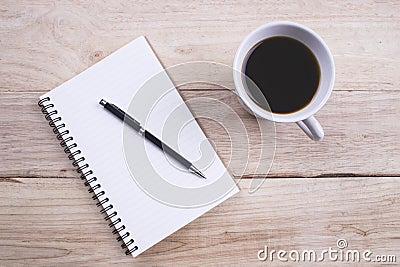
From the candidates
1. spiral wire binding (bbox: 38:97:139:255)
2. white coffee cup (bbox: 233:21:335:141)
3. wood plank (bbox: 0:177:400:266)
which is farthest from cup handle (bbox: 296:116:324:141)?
spiral wire binding (bbox: 38:97:139:255)

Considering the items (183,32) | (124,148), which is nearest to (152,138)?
(124,148)

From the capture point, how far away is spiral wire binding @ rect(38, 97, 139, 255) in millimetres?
767

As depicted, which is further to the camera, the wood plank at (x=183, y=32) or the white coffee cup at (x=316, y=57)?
the wood plank at (x=183, y=32)

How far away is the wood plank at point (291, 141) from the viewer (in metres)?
0.79

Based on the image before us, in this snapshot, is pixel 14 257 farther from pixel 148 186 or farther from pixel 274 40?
pixel 274 40

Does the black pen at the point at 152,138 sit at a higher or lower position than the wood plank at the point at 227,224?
higher

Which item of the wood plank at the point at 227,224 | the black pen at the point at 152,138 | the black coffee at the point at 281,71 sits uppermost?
the black coffee at the point at 281,71

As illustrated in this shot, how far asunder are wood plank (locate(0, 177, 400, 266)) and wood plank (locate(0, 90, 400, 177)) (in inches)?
0.8

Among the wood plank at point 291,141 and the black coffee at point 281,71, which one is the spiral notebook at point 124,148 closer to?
the wood plank at point 291,141

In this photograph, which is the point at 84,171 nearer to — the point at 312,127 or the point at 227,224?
the point at 227,224

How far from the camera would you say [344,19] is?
808 millimetres

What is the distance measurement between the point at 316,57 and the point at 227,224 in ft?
0.93

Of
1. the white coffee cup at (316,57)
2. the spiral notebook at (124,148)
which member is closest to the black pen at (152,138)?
the spiral notebook at (124,148)

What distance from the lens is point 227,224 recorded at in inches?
31.0
